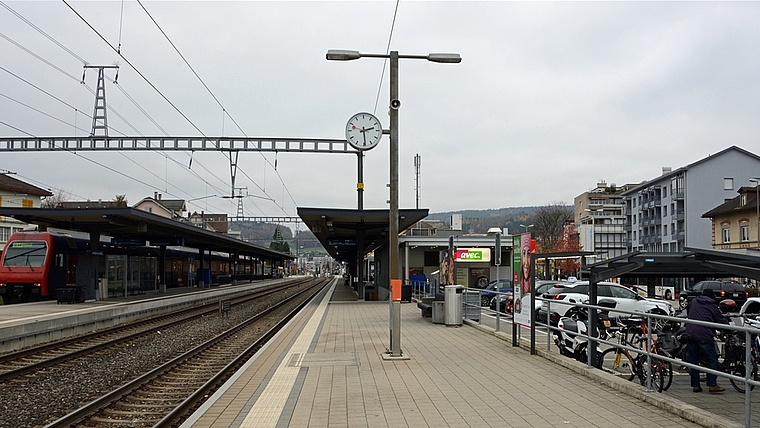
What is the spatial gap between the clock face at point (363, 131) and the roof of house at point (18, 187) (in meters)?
54.7

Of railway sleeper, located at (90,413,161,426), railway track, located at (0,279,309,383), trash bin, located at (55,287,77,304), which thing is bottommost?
railway track, located at (0,279,309,383)

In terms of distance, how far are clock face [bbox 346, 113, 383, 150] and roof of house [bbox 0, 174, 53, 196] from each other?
5465 cm

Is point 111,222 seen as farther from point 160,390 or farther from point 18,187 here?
point 18,187

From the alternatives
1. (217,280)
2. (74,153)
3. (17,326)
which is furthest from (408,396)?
(217,280)

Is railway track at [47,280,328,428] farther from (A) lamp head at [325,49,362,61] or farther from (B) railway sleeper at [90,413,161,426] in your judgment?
(A) lamp head at [325,49,362,61]

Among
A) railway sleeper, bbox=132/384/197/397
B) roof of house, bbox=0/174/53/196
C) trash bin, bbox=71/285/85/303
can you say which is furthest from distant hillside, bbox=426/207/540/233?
roof of house, bbox=0/174/53/196

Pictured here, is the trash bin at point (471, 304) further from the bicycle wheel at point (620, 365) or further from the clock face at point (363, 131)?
the bicycle wheel at point (620, 365)

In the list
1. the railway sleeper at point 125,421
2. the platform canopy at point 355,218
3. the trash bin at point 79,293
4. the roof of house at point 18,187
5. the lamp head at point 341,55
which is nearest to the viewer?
the railway sleeper at point 125,421

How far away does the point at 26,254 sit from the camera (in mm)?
29188

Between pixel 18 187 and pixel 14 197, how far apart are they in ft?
3.69

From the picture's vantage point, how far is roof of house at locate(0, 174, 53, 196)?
2442 inches

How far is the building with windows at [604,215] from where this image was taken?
9738cm

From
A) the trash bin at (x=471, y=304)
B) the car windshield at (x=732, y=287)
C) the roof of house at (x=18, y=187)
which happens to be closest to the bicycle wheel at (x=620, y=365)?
the trash bin at (x=471, y=304)

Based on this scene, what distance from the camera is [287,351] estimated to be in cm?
1351
